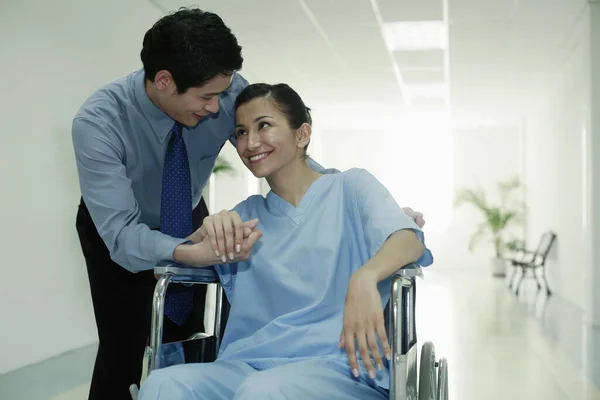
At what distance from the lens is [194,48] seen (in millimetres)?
1684

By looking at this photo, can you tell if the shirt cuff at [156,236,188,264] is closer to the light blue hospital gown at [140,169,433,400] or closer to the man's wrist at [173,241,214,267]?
the man's wrist at [173,241,214,267]

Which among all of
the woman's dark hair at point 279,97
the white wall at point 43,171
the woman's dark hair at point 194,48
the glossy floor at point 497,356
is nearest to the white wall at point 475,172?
the glossy floor at point 497,356

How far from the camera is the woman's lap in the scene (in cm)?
127

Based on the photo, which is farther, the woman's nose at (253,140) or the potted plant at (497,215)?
the potted plant at (497,215)

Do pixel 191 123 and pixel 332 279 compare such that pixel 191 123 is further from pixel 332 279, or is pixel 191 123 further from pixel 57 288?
pixel 57 288

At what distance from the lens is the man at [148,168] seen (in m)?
1.68

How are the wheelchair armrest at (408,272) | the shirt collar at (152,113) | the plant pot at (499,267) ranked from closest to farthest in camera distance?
the wheelchair armrest at (408,272) < the shirt collar at (152,113) < the plant pot at (499,267)

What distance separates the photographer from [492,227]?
38.9ft

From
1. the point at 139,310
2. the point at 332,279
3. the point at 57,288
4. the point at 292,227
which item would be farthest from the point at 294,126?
the point at 57,288

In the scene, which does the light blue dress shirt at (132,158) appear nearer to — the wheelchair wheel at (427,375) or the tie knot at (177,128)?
the tie knot at (177,128)

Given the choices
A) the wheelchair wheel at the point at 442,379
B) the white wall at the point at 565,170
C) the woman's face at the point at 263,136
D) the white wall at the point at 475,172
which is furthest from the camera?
the white wall at the point at 475,172

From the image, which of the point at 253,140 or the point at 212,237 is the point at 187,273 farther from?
the point at 253,140

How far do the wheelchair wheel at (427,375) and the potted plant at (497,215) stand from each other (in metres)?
10.3

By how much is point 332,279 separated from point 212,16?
691 mm
